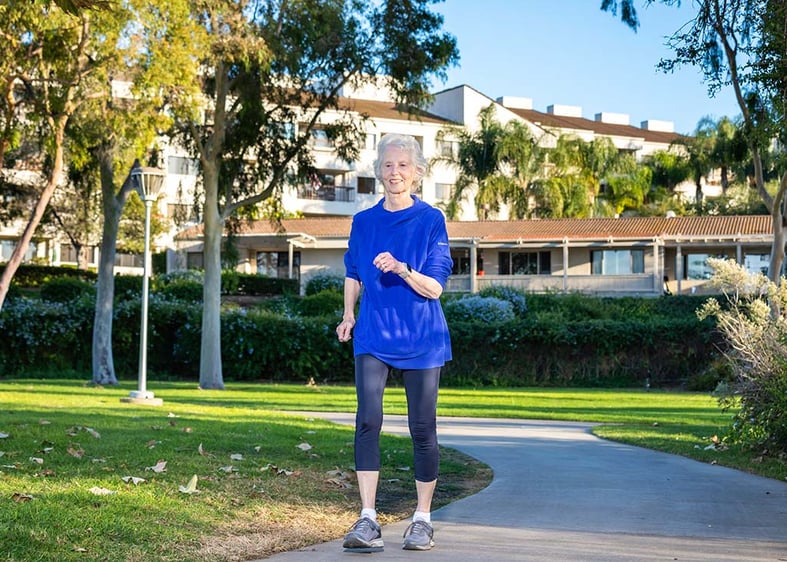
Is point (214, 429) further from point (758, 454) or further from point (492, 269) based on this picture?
point (492, 269)

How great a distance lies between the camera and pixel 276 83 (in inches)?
958

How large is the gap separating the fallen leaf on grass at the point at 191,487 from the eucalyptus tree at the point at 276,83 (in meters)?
15.9

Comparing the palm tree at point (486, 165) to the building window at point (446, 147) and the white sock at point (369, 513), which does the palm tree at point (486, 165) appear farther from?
the white sock at point (369, 513)

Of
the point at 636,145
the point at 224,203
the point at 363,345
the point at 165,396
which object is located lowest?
the point at 165,396

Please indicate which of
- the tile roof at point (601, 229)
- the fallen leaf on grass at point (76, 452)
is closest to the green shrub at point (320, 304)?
the tile roof at point (601, 229)

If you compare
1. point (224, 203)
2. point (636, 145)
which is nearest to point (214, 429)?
point (224, 203)

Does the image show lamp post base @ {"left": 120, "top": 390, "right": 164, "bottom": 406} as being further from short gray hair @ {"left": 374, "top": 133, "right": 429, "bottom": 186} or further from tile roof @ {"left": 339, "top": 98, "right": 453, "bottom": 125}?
tile roof @ {"left": 339, "top": 98, "right": 453, "bottom": 125}

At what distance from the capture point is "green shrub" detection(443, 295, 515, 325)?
33250 mm

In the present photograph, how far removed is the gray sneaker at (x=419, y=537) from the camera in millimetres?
5707

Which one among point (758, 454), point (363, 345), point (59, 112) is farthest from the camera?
point (59, 112)

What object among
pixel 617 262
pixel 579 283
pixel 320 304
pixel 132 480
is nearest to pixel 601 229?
pixel 617 262

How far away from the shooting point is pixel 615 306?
39.0m

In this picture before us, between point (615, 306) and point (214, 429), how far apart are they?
1144 inches

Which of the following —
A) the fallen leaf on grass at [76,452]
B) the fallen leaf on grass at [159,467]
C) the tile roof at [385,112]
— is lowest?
the fallen leaf on grass at [76,452]
